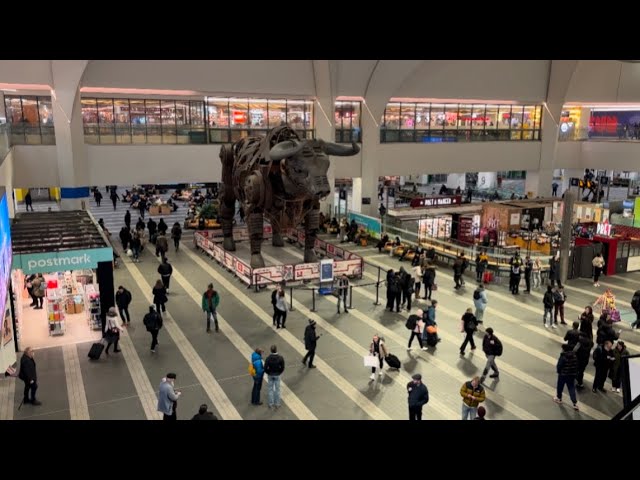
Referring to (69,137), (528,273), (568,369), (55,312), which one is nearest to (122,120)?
(69,137)

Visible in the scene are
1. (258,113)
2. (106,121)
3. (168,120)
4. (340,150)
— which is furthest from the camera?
(258,113)

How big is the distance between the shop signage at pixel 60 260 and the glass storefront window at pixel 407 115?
25.6 m

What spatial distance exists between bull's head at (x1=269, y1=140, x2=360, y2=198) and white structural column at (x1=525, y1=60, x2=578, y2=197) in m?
26.1

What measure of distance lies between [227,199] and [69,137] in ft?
32.5

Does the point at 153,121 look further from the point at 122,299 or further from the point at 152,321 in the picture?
the point at 152,321

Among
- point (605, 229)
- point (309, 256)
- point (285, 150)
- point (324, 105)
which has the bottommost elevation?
point (309, 256)

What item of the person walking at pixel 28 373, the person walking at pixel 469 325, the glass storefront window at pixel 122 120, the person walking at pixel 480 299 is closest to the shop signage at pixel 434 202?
the person walking at pixel 480 299

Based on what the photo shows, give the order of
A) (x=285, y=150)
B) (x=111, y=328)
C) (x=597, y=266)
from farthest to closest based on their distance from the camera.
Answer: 1. (x=597, y=266)
2. (x=285, y=150)
3. (x=111, y=328)

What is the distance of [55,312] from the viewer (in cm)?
1520

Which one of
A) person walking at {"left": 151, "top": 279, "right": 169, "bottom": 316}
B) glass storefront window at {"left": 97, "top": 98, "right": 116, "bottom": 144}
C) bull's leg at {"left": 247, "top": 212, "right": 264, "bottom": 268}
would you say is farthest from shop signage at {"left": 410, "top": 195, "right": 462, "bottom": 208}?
person walking at {"left": 151, "top": 279, "right": 169, "bottom": 316}

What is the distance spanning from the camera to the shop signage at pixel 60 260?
45.1 ft
